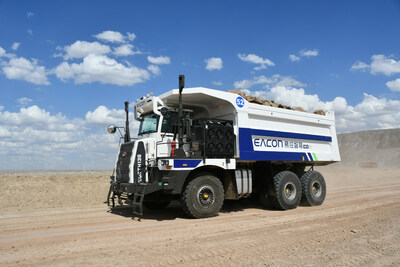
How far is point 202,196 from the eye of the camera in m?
8.57

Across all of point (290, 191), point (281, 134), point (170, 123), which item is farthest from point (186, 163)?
point (290, 191)

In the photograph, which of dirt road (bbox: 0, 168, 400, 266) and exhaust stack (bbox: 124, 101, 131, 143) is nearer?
dirt road (bbox: 0, 168, 400, 266)

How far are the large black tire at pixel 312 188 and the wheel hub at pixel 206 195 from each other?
4.13 metres

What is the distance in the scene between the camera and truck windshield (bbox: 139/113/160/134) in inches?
354

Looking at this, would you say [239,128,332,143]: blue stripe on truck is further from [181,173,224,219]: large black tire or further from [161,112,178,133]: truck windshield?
[161,112,178,133]: truck windshield

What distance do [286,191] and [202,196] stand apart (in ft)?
11.3

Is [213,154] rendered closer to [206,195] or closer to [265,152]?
[206,195]

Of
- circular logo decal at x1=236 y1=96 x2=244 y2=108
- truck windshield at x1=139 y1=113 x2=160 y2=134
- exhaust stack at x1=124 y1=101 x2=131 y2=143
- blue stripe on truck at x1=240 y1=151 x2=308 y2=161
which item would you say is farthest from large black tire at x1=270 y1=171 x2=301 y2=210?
exhaust stack at x1=124 y1=101 x2=131 y2=143

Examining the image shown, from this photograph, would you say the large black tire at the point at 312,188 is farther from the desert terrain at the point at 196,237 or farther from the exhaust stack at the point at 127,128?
the exhaust stack at the point at 127,128

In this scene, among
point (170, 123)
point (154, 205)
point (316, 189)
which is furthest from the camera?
point (316, 189)

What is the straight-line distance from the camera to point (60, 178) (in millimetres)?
16609

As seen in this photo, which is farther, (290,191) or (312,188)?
(312,188)

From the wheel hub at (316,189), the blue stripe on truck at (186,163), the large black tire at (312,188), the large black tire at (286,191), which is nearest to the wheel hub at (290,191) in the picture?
the large black tire at (286,191)

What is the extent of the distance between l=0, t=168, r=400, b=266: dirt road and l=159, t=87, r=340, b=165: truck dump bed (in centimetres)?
202
